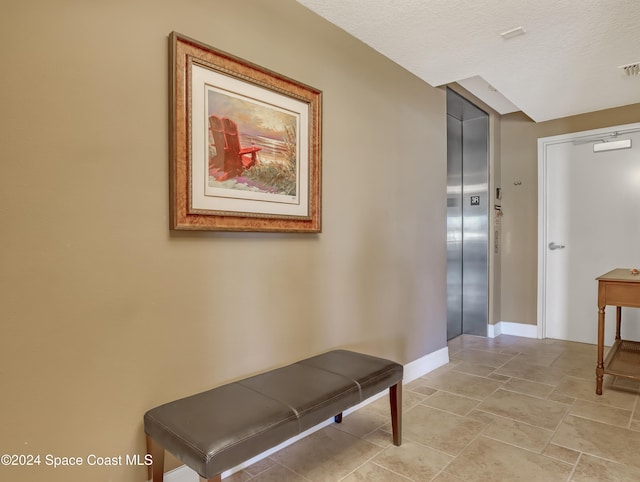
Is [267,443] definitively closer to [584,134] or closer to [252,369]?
[252,369]

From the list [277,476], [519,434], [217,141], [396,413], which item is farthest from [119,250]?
[519,434]

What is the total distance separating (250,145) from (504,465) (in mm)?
2058

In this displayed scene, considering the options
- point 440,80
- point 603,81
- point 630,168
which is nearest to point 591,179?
point 630,168

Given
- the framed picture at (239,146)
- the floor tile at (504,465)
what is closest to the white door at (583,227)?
the floor tile at (504,465)

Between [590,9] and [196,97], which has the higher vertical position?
[590,9]

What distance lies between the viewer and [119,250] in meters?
1.47

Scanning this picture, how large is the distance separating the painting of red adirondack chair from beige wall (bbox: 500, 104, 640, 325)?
3516 millimetres

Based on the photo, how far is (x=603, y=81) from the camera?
3.25 meters

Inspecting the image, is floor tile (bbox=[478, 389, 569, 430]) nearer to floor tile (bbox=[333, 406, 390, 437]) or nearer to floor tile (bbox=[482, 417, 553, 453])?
floor tile (bbox=[482, 417, 553, 453])

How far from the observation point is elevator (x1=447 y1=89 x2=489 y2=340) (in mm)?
4438

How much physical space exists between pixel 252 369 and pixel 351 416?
0.89 metres

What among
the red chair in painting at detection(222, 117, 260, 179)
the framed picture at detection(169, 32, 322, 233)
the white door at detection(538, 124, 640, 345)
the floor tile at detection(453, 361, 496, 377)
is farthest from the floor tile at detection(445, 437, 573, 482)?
the white door at detection(538, 124, 640, 345)

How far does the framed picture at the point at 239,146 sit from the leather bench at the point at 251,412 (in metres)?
0.74

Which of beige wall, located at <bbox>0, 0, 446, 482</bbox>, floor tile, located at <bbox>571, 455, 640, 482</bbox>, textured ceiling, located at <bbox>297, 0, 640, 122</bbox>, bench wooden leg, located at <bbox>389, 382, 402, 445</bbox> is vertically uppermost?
textured ceiling, located at <bbox>297, 0, 640, 122</bbox>
